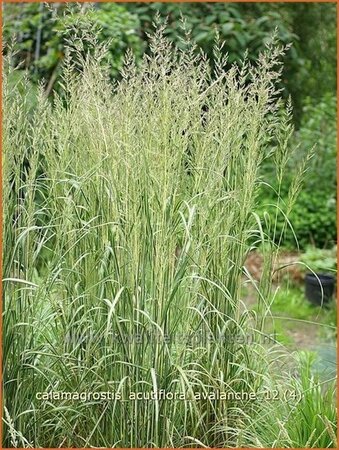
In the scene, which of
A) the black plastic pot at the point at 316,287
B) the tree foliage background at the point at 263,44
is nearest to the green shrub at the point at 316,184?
the tree foliage background at the point at 263,44

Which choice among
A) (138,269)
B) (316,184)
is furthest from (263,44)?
(138,269)

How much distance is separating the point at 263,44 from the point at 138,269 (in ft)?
13.9

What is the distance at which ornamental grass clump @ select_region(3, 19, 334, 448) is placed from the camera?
2389 millimetres

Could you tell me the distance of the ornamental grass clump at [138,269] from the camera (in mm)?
2389

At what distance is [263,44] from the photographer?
20.3 ft

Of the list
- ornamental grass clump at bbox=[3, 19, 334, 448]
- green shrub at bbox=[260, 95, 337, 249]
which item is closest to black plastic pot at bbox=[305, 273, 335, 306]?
green shrub at bbox=[260, 95, 337, 249]

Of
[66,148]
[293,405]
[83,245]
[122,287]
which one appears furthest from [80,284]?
[293,405]

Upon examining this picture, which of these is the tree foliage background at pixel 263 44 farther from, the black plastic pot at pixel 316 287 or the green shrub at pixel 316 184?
the black plastic pot at pixel 316 287

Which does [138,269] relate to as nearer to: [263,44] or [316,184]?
[263,44]

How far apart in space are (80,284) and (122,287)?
0.31 meters

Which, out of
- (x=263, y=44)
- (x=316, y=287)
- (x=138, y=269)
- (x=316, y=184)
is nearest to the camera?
(x=138, y=269)

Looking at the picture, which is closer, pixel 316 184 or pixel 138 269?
pixel 138 269

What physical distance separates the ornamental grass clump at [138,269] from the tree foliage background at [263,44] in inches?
90.5

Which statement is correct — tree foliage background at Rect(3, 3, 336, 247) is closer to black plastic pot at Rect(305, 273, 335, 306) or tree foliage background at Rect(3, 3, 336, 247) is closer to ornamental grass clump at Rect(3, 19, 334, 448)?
black plastic pot at Rect(305, 273, 335, 306)
